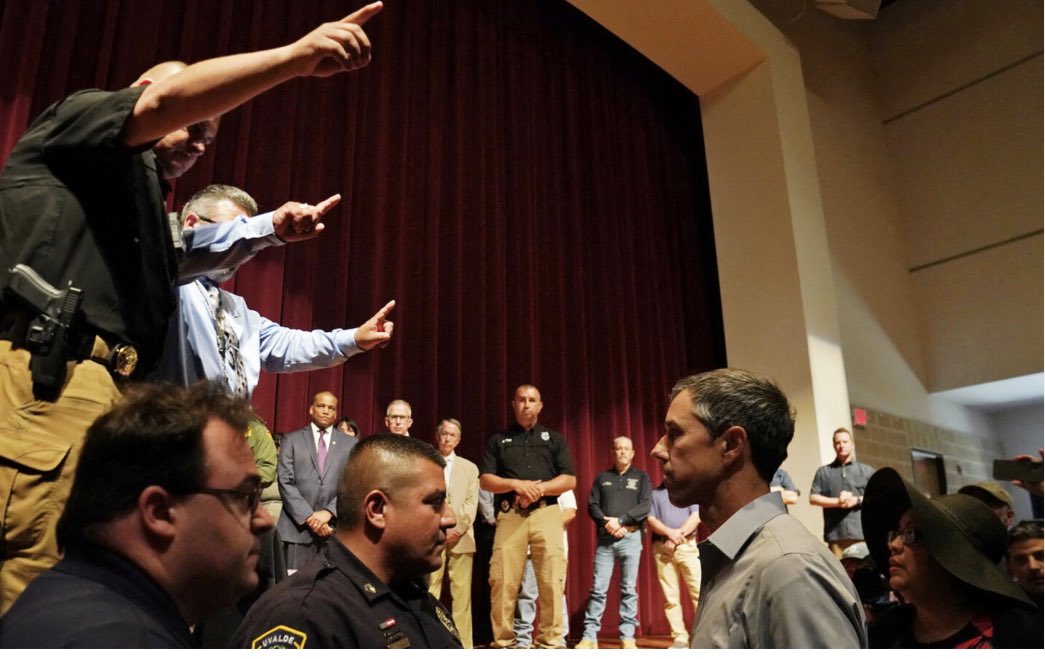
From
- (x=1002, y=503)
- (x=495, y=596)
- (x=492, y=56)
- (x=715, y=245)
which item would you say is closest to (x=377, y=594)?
(x=1002, y=503)

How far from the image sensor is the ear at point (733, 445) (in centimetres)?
149

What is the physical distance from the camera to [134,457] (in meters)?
0.96

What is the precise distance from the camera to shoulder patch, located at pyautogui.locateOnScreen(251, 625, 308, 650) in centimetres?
129

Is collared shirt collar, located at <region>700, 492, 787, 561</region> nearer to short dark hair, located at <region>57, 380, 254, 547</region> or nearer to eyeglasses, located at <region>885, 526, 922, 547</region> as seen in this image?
eyeglasses, located at <region>885, 526, 922, 547</region>

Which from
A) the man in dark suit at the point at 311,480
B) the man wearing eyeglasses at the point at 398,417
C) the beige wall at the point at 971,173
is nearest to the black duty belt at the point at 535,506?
the man wearing eyeglasses at the point at 398,417

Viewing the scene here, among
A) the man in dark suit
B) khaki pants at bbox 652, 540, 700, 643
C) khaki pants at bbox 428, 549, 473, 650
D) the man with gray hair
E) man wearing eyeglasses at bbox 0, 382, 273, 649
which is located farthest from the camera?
khaki pants at bbox 652, 540, 700, 643

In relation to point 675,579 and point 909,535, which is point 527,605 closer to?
point 675,579

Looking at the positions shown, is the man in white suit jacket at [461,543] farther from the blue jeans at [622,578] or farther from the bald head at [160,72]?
the bald head at [160,72]

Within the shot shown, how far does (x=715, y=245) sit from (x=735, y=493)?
643cm

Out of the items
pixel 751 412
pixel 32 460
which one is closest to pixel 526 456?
pixel 751 412

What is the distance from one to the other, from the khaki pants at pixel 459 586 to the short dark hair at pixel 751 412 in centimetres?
343

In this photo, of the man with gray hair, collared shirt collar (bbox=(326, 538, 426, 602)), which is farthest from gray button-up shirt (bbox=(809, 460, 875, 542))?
collared shirt collar (bbox=(326, 538, 426, 602))

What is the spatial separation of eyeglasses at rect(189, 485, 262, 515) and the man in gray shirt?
730mm

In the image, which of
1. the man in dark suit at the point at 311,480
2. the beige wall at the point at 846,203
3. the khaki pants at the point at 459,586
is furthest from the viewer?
the beige wall at the point at 846,203
